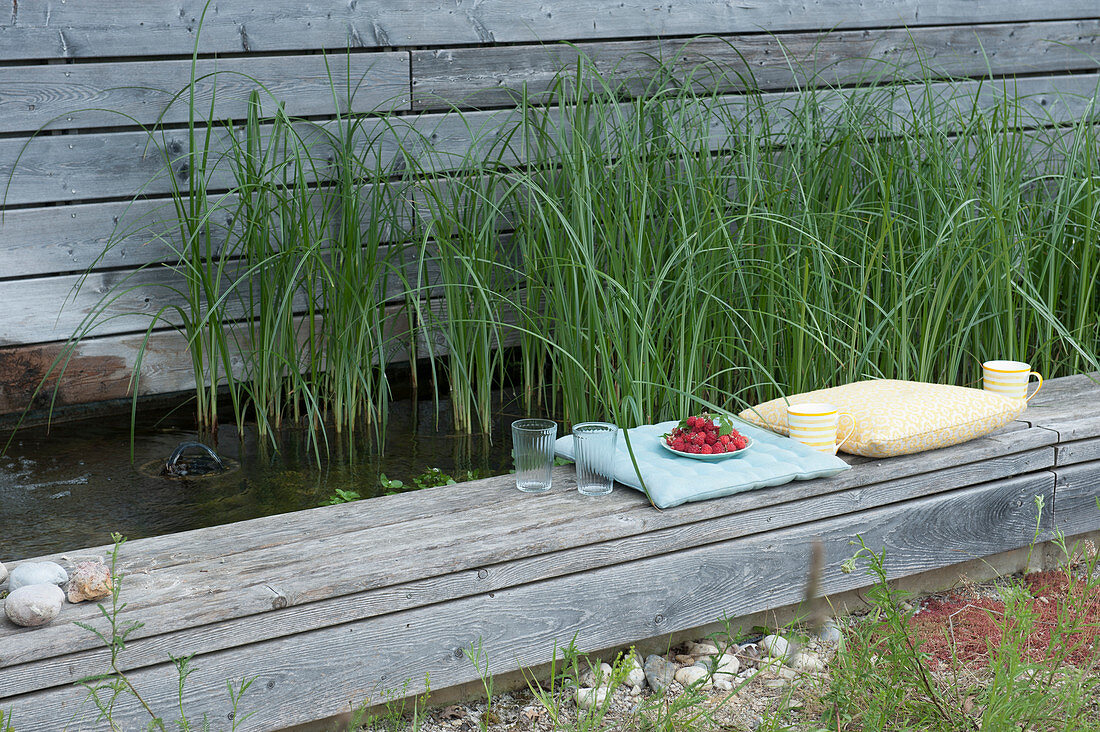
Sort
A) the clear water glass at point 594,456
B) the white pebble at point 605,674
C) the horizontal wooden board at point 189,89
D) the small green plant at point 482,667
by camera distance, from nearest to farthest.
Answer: the small green plant at point 482,667 → the white pebble at point 605,674 → the clear water glass at point 594,456 → the horizontal wooden board at point 189,89

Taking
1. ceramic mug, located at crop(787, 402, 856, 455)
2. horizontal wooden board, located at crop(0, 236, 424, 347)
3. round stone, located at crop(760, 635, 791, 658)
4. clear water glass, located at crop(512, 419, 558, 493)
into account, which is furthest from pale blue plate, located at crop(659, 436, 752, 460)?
horizontal wooden board, located at crop(0, 236, 424, 347)

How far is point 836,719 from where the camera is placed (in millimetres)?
1510

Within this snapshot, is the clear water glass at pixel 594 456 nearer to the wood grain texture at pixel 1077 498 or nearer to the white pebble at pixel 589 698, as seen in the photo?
the white pebble at pixel 589 698

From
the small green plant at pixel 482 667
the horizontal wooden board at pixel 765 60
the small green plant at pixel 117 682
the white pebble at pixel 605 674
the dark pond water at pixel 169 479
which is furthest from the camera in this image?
the horizontal wooden board at pixel 765 60

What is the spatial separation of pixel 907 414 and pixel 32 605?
1556 millimetres

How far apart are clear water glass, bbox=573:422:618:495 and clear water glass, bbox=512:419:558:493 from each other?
5cm

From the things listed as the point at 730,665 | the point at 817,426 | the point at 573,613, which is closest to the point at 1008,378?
the point at 817,426

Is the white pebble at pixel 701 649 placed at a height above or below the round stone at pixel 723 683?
above

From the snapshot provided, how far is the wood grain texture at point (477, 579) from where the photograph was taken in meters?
1.30

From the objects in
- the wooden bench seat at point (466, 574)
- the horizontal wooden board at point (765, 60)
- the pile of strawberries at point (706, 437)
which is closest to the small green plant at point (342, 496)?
the wooden bench seat at point (466, 574)

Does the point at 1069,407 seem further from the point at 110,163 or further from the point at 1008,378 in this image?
the point at 110,163

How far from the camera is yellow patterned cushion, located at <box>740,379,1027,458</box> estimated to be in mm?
1929

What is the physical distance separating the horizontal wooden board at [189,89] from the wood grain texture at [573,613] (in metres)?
1.52

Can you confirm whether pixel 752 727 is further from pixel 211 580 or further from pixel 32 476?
pixel 32 476
